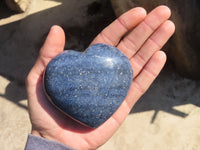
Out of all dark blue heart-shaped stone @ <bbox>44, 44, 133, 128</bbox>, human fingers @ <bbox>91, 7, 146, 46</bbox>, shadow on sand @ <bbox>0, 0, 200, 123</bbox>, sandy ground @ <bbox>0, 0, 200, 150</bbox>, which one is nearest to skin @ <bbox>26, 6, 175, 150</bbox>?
human fingers @ <bbox>91, 7, 146, 46</bbox>

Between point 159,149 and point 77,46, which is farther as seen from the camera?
point 77,46

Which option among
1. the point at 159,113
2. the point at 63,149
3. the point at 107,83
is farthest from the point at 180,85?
the point at 63,149

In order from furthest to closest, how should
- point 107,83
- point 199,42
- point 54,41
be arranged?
point 199,42 → point 54,41 → point 107,83

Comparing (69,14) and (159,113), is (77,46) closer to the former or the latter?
(69,14)

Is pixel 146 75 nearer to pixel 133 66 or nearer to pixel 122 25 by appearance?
pixel 133 66

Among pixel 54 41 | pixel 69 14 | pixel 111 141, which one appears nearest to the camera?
pixel 54 41

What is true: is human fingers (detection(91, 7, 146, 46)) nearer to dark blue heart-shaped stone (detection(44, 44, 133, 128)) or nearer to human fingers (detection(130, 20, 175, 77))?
human fingers (detection(130, 20, 175, 77))

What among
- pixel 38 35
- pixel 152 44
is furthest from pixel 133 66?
pixel 38 35
